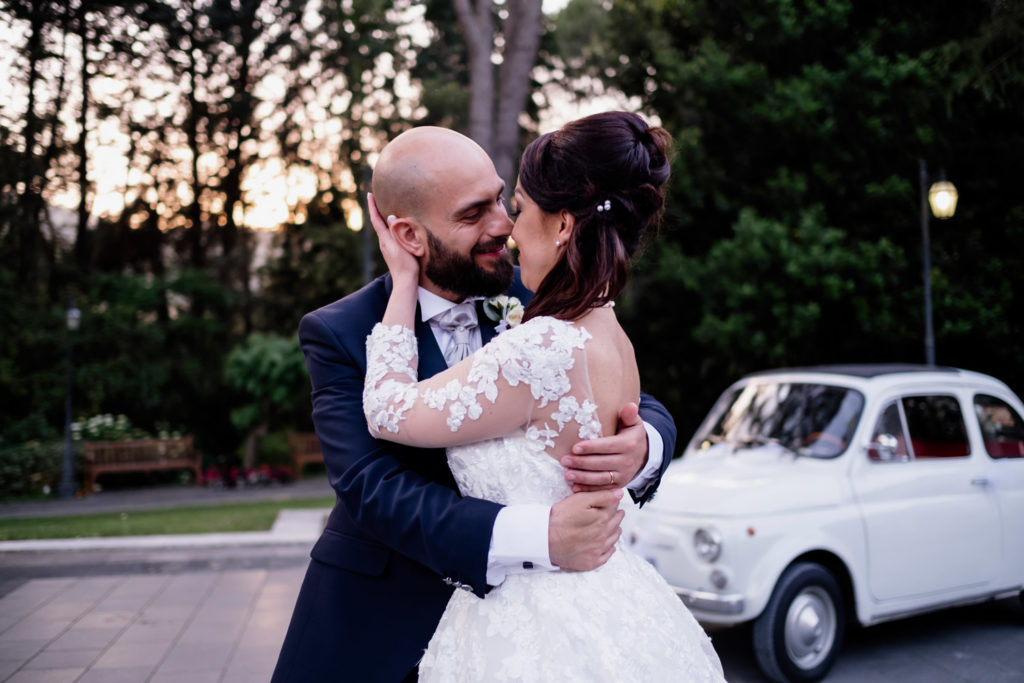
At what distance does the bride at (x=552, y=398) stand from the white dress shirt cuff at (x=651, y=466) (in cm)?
30

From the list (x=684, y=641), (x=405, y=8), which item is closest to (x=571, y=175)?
(x=684, y=641)

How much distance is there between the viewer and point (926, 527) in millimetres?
5707

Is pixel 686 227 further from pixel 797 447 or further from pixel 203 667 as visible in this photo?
pixel 203 667

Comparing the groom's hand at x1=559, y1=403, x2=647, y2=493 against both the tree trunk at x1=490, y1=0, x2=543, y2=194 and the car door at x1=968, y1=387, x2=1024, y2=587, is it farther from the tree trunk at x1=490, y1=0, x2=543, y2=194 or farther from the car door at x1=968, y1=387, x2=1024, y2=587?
the tree trunk at x1=490, y1=0, x2=543, y2=194

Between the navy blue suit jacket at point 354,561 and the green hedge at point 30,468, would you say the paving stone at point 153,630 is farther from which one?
the green hedge at point 30,468

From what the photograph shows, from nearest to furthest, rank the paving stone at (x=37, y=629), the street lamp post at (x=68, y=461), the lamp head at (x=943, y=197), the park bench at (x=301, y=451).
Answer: the paving stone at (x=37, y=629)
the lamp head at (x=943, y=197)
the street lamp post at (x=68, y=461)
the park bench at (x=301, y=451)

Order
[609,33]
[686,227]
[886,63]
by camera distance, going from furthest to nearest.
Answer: [609,33], [686,227], [886,63]

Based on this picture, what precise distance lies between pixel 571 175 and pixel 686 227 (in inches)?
548

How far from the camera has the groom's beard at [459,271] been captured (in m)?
2.20

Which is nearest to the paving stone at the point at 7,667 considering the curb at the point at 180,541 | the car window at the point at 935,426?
the curb at the point at 180,541

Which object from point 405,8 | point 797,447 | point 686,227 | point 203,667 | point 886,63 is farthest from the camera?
point 405,8

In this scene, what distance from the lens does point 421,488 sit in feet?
6.28

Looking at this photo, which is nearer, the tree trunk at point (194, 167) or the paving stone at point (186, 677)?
the paving stone at point (186, 677)

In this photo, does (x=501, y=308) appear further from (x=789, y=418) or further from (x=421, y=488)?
(x=789, y=418)
